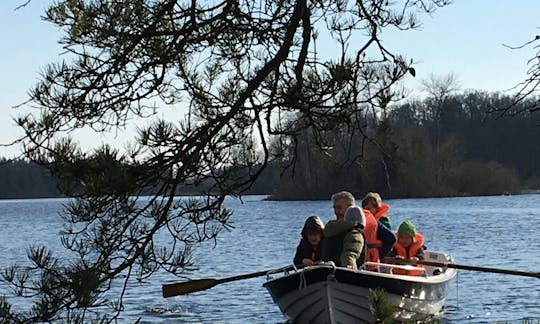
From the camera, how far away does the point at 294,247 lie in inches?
1107

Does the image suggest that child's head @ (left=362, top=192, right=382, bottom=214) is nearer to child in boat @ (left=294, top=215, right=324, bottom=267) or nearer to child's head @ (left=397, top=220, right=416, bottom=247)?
child in boat @ (left=294, top=215, right=324, bottom=267)

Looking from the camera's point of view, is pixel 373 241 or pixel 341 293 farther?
pixel 373 241

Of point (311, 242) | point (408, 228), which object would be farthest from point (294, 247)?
point (311, 242)

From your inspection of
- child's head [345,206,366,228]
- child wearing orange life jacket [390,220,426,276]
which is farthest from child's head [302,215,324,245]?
child wearing orange life jacket [390,220,426,276]

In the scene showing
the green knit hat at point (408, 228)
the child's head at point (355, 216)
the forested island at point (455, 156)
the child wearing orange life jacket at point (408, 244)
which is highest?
the forested island at point (455, 156)

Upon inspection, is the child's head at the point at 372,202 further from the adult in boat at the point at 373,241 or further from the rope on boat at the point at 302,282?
the rope on boat at the point at 302,282

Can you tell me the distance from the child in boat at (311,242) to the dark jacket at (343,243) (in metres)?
0.26

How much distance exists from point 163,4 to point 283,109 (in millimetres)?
854

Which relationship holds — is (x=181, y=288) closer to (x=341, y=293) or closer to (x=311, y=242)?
(x=311, y=242)

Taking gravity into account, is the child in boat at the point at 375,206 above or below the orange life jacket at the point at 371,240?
above

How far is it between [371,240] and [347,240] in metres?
1.07

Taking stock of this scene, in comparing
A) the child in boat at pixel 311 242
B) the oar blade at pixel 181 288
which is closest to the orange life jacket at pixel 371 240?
the child in boat at pixel 311 242

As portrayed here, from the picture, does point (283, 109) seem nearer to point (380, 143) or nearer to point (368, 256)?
point (380, 143)

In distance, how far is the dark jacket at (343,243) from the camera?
30.5ft
